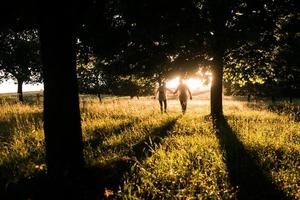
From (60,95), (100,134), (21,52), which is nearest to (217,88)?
(100,134)

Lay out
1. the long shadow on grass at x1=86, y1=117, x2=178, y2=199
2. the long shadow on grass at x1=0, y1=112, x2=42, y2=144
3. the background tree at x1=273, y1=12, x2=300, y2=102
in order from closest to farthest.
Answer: the long shadow on grass at x1=86, y1=117, x2=178, y2=199, the long shadow on grass at x1=0, y1=112, x2=42, y2=144, the background tree at x1=273, y1=12, x2=300, y2=102

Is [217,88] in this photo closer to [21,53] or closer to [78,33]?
Result: [78,33]

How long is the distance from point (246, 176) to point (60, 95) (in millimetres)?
3247

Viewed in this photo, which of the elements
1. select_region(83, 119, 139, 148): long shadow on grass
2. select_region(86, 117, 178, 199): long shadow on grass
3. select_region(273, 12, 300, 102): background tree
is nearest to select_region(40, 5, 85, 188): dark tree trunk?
select_region(86, 117, 178, 199): long shadow on grass

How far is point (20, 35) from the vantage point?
34.3 metres

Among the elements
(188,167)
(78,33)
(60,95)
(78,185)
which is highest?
(78,33)

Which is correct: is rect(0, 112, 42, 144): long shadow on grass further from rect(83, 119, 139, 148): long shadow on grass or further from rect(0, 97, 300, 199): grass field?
rect(83, 119, 139, 148): long shadow on grass

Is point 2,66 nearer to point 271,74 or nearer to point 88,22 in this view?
point 271,74

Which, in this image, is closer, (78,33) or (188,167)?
(188,167)

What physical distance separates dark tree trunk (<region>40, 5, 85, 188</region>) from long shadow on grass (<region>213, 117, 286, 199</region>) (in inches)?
99.4

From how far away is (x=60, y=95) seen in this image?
522cm

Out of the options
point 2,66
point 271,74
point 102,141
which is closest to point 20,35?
point 2,66

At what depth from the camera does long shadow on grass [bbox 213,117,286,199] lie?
463 cm

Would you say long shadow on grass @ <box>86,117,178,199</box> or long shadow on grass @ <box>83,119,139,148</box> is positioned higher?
long shadow on grass @ <box>83,119,139,148</box>
